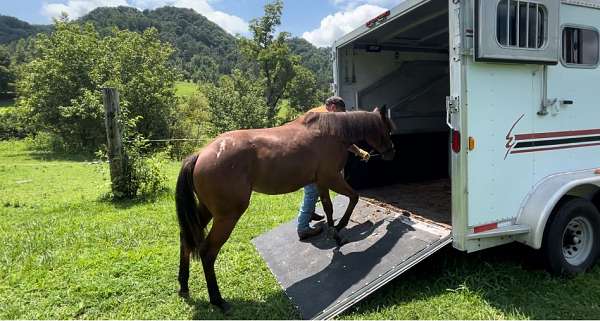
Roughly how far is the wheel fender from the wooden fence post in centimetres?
645

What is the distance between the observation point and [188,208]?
3.31 meters

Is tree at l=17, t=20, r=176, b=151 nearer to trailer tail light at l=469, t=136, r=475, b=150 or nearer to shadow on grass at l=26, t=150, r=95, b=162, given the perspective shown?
shadow on grass at l=26, t=150, r=95, b=162

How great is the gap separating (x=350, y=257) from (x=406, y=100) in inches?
115

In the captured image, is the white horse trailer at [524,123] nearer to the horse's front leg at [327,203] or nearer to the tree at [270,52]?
the horse's front leg at [327,203]

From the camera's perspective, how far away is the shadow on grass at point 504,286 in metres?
2.97

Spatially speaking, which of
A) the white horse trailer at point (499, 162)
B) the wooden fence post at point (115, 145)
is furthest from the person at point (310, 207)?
the wooden fence post at point (115, 145)

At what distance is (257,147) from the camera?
3.38m

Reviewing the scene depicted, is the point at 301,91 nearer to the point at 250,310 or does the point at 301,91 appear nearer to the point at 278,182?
the point at 278,182

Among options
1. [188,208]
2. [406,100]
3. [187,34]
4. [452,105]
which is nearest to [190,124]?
[406,100]

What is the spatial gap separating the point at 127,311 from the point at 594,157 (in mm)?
4518

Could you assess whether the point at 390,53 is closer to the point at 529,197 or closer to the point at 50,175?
the point at 529,197

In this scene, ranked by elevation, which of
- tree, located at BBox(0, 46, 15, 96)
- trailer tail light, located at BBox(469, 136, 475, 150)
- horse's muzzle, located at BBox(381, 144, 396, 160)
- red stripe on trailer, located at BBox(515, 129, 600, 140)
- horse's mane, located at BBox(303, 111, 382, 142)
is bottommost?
horse's muzzle, located at BBox(381, 144, 396, 160)

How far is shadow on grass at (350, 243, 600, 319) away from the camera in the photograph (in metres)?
2.97

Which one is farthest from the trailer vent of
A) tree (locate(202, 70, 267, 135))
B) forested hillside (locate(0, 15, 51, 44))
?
forested hillside (locate(0, 15, 51, 44))
